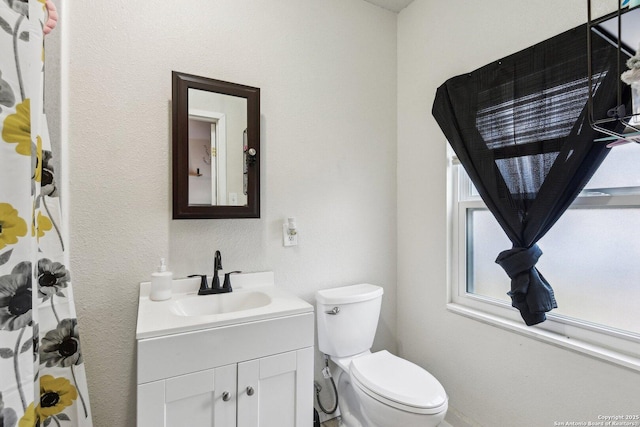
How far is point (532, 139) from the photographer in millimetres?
1315

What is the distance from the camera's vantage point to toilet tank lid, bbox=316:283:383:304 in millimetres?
1600

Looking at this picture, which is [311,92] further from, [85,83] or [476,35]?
[85,83]

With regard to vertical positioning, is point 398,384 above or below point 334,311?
below

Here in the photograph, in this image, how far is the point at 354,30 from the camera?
189 centimetres

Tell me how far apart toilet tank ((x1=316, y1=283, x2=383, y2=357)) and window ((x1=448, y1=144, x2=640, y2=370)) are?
0.56 metres

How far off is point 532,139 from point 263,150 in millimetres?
1262

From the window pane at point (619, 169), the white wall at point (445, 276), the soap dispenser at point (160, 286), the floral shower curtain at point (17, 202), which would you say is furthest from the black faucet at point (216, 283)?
the window pane at point (619, 169)

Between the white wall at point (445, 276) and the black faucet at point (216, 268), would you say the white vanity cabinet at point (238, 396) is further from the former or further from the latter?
the white wall at point (445, 276)

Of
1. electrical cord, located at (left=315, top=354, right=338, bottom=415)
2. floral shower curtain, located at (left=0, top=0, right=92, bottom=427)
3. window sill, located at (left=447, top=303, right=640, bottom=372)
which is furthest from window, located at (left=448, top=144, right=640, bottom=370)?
floral shower curtain, located at (left=0, top=0, right=92, bottom=427)

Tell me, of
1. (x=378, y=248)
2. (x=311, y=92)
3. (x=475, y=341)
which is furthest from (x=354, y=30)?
(x=475, y=341)

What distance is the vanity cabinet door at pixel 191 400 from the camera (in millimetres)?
955

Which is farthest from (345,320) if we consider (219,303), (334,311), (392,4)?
(392,4)

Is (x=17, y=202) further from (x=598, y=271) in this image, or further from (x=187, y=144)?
(x=598, y=271)

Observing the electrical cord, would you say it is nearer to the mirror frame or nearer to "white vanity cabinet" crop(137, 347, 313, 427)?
"white vanity cabinet" crop(137, 347, 313, 427)
